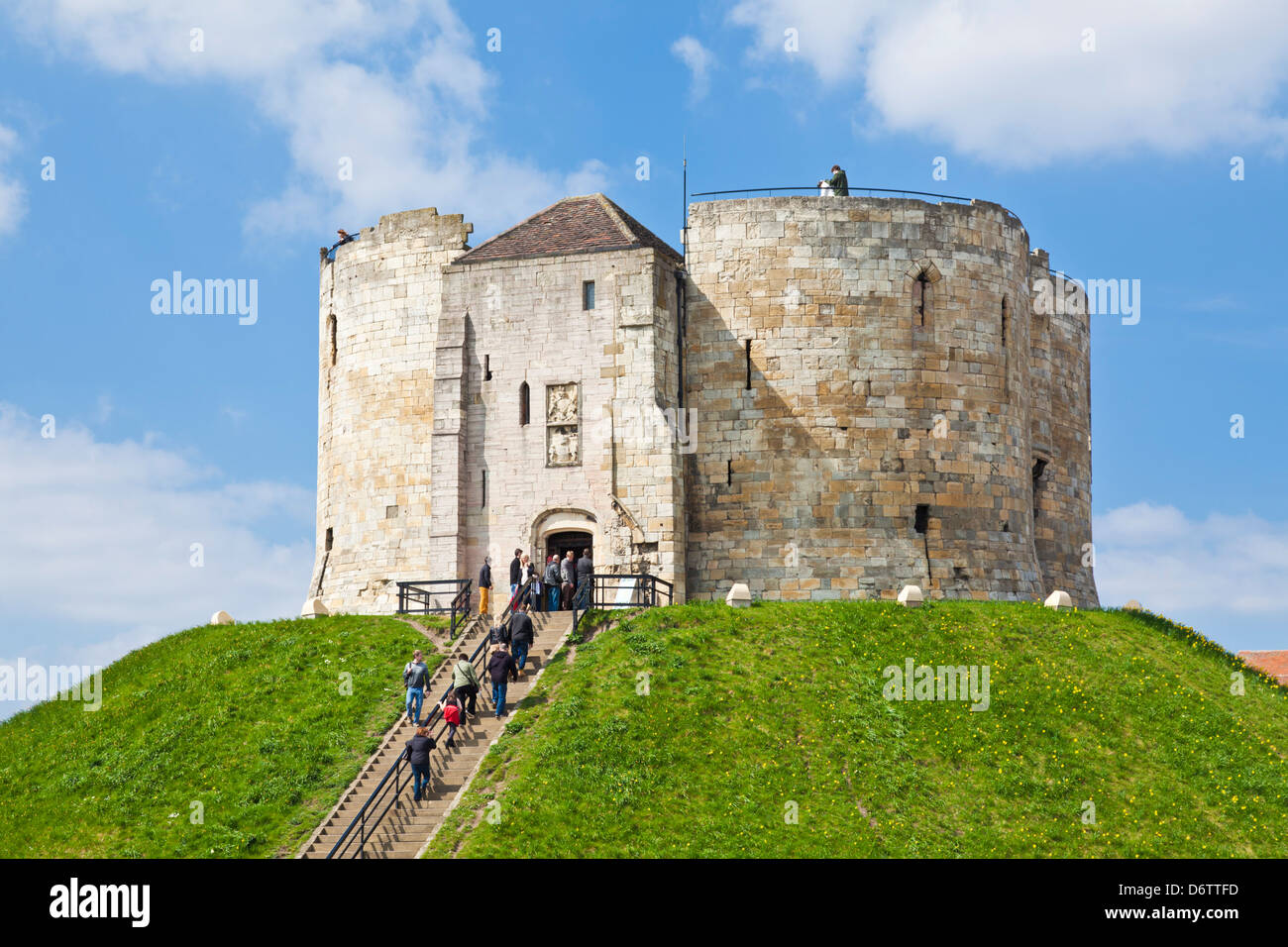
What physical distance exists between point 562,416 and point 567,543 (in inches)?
135

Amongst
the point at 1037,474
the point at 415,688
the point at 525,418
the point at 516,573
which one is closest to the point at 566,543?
the point at 516,573

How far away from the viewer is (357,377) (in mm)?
48125

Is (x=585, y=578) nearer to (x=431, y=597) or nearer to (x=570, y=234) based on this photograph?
(x=431, y=597)

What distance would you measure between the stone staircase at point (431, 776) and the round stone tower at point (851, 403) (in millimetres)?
9050

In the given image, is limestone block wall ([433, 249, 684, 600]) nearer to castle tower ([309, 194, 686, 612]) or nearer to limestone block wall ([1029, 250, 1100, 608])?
castle tower ([309, 194, 686, 612])

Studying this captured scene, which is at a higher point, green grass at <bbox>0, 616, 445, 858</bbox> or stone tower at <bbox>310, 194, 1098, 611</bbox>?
stone tower at <bbox>310, 194, 1098, 611</bbox>

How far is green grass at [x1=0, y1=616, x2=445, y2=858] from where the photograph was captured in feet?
98.1

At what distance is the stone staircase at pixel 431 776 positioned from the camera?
2883cm

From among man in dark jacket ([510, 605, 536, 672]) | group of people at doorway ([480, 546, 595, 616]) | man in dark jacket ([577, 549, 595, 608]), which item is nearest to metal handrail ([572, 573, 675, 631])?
man in dark jacket ([577, 549, 595, 608])

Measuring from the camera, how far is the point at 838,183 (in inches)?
1818

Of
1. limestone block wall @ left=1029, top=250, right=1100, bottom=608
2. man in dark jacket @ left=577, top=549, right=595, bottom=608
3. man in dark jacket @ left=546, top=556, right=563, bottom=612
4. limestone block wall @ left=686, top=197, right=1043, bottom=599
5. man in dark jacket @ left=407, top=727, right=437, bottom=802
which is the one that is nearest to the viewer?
man in dark jacket @ left=407, top=727, right=437, bottom=802

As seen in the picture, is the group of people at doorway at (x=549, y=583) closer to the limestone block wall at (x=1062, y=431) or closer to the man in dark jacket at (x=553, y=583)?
the man in dark jacket at (x=553, y=583)

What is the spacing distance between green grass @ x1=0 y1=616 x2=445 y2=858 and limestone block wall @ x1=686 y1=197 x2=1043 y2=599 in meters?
10.3
